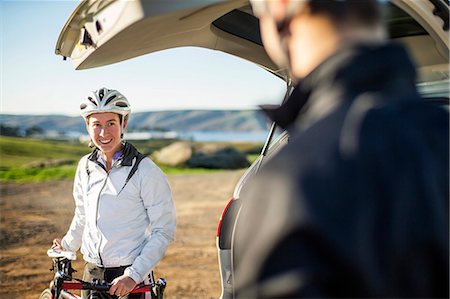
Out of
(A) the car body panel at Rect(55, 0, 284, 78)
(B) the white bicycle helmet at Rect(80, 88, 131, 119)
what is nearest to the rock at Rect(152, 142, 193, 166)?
(B) the white bicycle helmet at Rect(80, 88, 131, 119)

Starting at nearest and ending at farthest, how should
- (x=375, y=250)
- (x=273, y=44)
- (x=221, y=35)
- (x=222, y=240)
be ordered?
(x=375, y=250) → (x=273, y=44) → (x=221, y=35) → (x=222, y=240)

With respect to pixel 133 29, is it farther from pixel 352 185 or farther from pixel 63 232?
pixel 63 232

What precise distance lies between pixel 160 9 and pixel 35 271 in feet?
32.0

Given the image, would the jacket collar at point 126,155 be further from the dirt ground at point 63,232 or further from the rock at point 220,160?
the rock at point 220,160

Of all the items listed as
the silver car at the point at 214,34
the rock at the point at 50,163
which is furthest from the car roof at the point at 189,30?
the rock at the point at 50,163

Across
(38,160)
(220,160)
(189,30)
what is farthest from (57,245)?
(220,160)

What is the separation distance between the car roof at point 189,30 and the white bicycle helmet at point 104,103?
2.25 ft

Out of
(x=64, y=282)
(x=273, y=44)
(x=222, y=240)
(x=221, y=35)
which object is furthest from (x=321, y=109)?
(x=64, y=282)

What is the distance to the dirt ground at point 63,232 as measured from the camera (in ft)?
31.7

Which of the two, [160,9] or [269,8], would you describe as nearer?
[269,8]

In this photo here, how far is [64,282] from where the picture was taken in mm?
3582

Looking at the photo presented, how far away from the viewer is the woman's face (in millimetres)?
3670

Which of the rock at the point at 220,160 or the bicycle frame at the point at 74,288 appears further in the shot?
the rock at the point at 220,160

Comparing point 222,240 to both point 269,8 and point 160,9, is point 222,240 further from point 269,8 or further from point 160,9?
point 269,8
